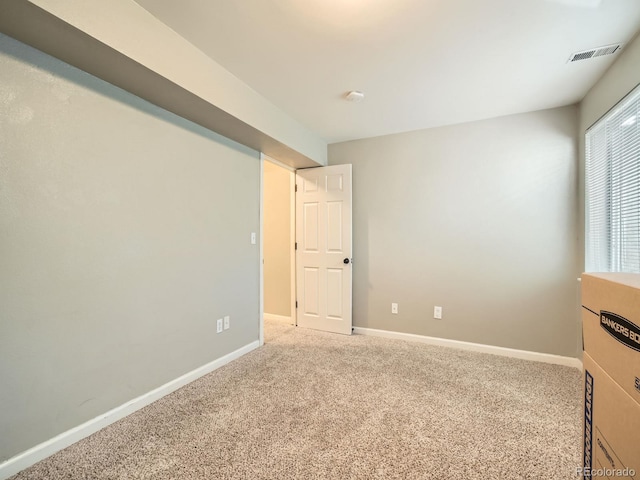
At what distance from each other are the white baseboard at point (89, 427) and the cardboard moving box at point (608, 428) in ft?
7.56

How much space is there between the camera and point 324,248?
3.54 meters

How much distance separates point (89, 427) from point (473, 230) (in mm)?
3451

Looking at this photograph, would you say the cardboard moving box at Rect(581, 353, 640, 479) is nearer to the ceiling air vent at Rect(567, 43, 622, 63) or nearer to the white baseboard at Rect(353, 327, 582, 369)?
the ceiling air vent at Rect(567, 43, 622, 63)

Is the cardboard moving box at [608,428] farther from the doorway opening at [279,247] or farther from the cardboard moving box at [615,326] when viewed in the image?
the doorway opening at [279,247]

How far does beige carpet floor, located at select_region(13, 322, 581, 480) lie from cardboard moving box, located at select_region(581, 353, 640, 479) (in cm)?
74

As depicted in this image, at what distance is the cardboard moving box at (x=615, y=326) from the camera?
2.09 feet

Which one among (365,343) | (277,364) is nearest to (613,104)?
(365,343)

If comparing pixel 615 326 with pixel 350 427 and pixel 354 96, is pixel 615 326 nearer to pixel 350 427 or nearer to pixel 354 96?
pixel 350 427

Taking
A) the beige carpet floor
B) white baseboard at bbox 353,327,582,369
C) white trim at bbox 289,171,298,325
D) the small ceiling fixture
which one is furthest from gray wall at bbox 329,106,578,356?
the small ceiling fixture

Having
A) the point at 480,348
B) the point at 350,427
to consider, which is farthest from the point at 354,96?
the point at 480,348

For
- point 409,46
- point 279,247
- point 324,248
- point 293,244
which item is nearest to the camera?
point 409,46

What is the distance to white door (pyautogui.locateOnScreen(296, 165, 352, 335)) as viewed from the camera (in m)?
3.42

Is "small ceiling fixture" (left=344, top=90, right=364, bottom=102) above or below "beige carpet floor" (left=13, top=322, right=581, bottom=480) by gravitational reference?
above

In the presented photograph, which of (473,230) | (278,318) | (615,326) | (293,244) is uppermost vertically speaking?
(473,230)
